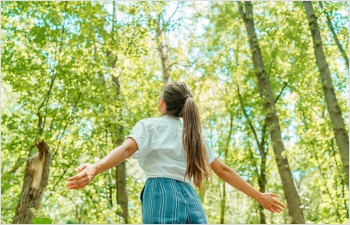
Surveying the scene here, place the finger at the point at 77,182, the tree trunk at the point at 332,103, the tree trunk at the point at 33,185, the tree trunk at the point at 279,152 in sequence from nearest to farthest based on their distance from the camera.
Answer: the finger at the point at 77,182 < the tree trunk at the point at 33,185 < the tree trunk at the point at 332,103 < the tree trunk at the point at 279,152

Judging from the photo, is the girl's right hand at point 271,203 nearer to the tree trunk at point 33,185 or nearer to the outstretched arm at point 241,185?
the outstretched arm at point 241,185

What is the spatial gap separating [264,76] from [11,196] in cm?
977

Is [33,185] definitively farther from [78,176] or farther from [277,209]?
[78,176]

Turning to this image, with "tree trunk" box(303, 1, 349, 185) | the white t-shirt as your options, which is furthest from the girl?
"tree trunk" box(303, 1, 349, 185)

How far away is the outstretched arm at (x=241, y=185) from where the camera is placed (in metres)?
3.11

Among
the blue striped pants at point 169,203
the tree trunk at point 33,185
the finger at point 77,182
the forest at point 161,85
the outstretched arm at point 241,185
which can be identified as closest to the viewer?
the finger at point 77,182

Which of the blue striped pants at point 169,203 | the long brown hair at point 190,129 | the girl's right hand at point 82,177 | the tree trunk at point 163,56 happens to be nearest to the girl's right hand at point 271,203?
the long brown hair at point 190,129

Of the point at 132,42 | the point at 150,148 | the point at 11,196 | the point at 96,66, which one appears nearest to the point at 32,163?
the point at 150,148

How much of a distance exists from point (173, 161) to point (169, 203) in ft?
0.93

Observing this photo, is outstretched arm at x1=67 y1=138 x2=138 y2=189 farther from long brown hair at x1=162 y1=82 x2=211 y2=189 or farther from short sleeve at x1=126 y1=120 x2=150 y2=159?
long brown hair at x1=162 y1=82 x2=211 y2=189

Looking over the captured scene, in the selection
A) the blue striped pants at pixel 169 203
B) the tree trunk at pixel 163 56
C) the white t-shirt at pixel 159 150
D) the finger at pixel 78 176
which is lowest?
the blue striped pants at pixel 169 203

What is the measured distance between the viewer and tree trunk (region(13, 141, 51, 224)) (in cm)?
643

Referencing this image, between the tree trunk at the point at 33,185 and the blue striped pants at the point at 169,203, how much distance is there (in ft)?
13.6

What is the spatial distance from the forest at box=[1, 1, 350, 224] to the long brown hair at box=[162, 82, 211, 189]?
411 cm
